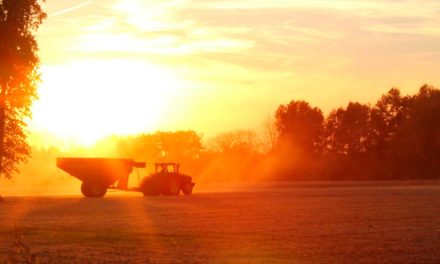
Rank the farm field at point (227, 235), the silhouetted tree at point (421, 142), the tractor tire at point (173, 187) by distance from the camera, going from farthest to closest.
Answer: the silhouetted tree at point (421, 142), the tractor tire at point (173, 187), the farm field at point (227, 235)

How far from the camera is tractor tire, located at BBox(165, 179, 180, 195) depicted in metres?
49.2

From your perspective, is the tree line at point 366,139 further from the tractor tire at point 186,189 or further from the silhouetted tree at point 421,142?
the tractor tire at point 186,189

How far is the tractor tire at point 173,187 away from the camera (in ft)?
162

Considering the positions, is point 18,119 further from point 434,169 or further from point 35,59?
point 434,169

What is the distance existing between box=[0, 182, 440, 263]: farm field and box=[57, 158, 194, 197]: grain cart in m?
15.7

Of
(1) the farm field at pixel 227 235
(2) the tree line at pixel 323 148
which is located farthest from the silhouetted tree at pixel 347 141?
(1) the farm field at pixel 227 235

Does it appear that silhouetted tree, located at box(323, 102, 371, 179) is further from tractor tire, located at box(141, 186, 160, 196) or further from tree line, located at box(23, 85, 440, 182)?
tractor tire, located at box(141, 186, 160, 196)

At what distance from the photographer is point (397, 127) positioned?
111m

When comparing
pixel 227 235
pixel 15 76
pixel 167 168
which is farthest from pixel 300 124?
pixel 227 235

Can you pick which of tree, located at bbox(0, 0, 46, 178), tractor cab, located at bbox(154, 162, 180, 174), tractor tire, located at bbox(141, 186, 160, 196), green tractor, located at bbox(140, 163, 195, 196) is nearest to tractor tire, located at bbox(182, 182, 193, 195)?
green tractor, located at bbox(140, 163, 195, 196)

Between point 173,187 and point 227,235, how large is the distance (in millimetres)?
28173

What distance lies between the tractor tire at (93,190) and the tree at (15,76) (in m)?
4.92

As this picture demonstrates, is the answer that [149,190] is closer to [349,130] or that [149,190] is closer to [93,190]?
[93,190]

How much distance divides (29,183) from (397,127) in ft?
170
